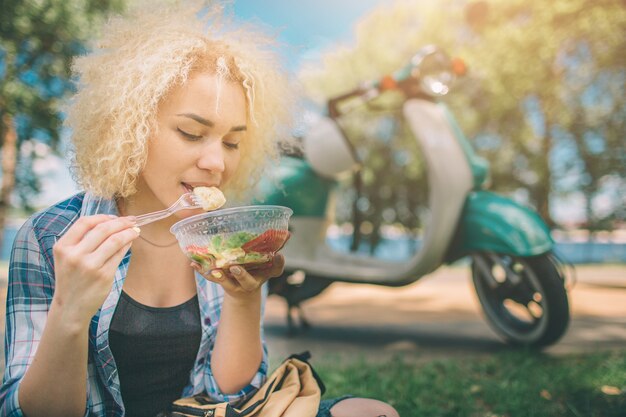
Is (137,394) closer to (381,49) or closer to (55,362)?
(55,362)

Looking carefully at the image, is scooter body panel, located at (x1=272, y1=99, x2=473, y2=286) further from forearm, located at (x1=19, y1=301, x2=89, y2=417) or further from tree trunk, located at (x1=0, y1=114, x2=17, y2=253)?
tree trunk, located at (x1=0, y1=114, x2=17, y2=253)

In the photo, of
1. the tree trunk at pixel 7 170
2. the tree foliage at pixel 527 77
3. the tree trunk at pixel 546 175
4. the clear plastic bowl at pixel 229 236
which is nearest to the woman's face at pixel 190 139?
the clear plastic bowl at pixel 229 236

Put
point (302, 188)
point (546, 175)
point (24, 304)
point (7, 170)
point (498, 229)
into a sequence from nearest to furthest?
point (24, 304) → point (498, 229) → point (302, 188) → point (7, 170) → point (546, 175)

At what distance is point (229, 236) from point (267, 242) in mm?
84

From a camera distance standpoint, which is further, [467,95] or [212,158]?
[467,95]

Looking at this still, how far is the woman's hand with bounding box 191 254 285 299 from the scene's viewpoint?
1.03 metres

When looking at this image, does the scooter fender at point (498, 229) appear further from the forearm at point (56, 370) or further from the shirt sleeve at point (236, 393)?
the forearm at point (56, 370)

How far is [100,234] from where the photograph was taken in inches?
35.2

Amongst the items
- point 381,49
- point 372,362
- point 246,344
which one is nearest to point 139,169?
point 246,344

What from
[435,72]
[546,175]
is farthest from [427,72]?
[546,175]

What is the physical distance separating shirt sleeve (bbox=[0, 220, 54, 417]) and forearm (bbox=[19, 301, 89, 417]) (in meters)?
0.06

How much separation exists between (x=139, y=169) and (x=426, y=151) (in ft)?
7.80

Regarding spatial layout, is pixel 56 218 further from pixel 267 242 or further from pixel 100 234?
pixel 267 242

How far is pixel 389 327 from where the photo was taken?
419 centimetres
